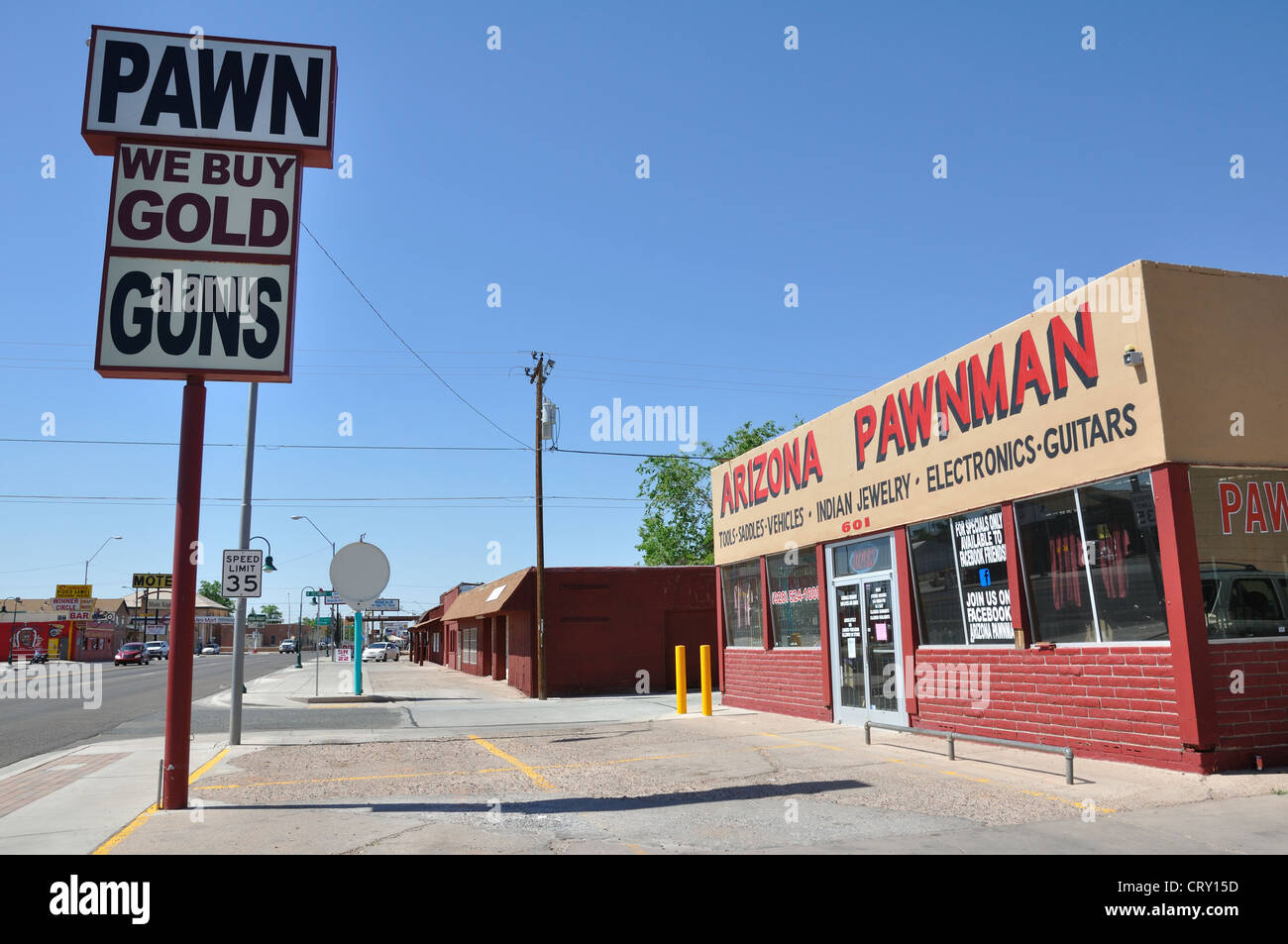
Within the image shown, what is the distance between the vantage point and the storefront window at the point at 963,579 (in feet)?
37.5

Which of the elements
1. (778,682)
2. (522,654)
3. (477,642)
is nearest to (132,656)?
(477,642)

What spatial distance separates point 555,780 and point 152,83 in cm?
822

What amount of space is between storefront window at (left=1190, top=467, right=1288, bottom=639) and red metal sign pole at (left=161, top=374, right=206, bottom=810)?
31.2 ft

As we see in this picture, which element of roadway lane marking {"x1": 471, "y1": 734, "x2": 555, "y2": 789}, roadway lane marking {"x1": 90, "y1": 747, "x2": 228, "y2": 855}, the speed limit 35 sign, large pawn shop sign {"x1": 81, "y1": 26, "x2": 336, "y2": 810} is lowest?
roadway lane marking {"x1": 471, "y1": 734, "x2": 555, "y2": 789}

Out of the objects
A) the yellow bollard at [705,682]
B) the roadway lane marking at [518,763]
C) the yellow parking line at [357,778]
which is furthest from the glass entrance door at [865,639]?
the yellow parking line at [357,778]

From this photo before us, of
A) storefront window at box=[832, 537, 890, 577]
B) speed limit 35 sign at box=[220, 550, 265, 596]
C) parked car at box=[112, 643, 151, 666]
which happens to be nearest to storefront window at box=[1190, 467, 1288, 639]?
storefront window at box=[832, 537, 890, 577]

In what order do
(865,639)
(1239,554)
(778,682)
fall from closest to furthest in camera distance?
(1239,554) < (865,639) < (778,682)

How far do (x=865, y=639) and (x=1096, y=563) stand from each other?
4969 mm

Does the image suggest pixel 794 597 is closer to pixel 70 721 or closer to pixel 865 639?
pixel 865 639

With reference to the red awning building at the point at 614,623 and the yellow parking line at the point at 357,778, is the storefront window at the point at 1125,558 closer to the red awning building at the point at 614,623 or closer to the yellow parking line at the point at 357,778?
the yellow parking line at the point at 357,778

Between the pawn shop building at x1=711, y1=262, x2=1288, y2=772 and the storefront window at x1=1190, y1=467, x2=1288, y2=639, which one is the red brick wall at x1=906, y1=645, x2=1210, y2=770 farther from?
the storefront window at x1=1190, y1=467, x2=1288, y2=639

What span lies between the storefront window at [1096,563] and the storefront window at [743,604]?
7862 millimetres

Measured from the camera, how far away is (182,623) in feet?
27.4

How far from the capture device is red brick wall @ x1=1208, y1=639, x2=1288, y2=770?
8586 mm
